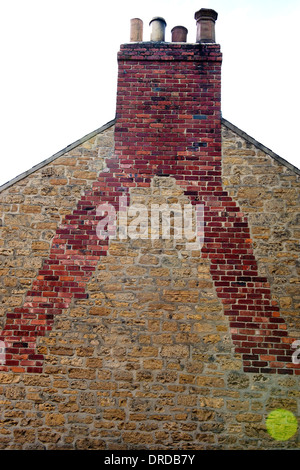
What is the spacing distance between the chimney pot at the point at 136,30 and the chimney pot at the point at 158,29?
182mm

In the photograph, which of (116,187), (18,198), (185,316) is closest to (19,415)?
(185,316)

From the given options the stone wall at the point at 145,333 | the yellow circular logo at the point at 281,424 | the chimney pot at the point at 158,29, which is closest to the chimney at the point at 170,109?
the chimney pot at the point at 158,29

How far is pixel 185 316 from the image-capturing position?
5.19 m

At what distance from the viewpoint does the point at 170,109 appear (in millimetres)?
5926

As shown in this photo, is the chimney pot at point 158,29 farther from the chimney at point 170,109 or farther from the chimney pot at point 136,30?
the chimney pot at point 136,30

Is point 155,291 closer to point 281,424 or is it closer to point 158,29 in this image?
point 281,424

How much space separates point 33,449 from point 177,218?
346 cm

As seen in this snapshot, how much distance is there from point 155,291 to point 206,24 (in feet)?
14.1

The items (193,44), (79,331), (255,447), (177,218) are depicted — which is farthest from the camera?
(193,44)

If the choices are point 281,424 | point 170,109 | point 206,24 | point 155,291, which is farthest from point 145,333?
point 206,24

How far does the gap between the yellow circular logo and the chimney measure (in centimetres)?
303

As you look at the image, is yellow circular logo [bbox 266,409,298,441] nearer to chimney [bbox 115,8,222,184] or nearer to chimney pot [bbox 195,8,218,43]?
chimney [bbox 115,8,222,184]

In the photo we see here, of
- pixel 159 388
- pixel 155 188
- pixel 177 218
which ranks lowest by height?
pixel 159 388

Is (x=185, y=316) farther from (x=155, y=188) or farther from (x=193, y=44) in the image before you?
(x=193, y=44)
